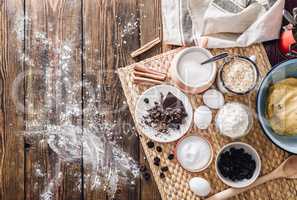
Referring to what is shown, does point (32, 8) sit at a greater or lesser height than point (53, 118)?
greater

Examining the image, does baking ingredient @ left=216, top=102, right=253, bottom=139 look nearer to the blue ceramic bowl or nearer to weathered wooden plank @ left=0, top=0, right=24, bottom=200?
the blue ceramic bowl

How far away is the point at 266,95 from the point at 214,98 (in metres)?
0.12

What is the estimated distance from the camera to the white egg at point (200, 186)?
1.21 meters

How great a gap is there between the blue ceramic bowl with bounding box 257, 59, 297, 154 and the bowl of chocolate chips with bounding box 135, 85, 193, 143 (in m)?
0.17

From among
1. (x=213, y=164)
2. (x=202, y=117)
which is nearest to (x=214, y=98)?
(x=202, y=117)

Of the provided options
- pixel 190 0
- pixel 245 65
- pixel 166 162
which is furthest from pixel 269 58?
pixel 166 162

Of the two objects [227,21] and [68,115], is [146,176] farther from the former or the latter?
[227,21]

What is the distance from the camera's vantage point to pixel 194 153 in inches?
48.1

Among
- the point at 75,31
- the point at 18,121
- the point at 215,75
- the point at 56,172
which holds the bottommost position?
the point at 56,172

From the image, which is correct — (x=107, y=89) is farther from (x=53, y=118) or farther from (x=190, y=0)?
(x=190, y=0)

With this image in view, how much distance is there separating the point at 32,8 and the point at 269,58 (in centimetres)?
61

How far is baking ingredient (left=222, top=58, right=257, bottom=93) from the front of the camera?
3.86 ft

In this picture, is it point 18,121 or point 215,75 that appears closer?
point 215,75

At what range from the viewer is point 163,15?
1303mm
